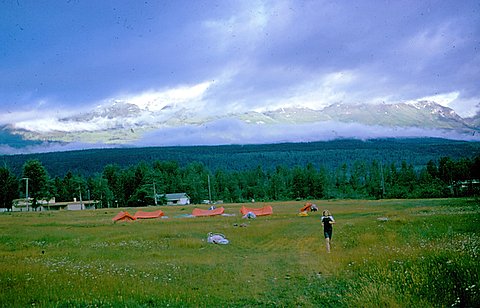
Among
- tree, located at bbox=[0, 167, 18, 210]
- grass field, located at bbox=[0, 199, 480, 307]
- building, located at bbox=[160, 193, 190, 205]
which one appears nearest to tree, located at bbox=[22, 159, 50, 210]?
tree, located at bbox=[0, 167, 18, 210]

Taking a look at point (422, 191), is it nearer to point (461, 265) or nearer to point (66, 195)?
point (461, 265)

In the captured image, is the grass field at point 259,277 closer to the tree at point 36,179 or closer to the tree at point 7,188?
the tree at point 36,179

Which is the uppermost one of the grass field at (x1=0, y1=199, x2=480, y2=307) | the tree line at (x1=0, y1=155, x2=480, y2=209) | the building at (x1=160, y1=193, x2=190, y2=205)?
the grass field at (x1=0, y1=199, x2=480, y2=307)

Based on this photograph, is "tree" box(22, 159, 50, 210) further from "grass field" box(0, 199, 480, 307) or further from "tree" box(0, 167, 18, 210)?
"grass field" box(0, 199, 480, 307)

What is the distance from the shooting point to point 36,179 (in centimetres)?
11900

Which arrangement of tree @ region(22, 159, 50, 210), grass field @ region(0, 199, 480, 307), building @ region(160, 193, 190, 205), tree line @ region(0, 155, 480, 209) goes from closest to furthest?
1. grass field @ region(0, 199, 480, 307)
2. tree @ region(22, 159, 50, 210)
3. tree line @ region(0, 155, 480, 209)
4. building @ region(160, 193, 190, 205)

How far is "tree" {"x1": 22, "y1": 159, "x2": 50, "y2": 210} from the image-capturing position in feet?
390

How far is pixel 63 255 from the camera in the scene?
89.7 feet

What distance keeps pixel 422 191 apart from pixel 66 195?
132449 millimetres

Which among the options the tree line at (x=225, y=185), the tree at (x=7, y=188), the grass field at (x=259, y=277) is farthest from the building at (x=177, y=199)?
the grass field at (x=259, y=277)

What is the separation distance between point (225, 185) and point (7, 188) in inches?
2987

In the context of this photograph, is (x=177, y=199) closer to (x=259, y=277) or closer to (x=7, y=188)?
(x=7, y=188)

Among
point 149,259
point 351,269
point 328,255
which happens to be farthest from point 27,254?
point 351,269

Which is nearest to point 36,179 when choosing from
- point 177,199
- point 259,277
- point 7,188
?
point 7,188
